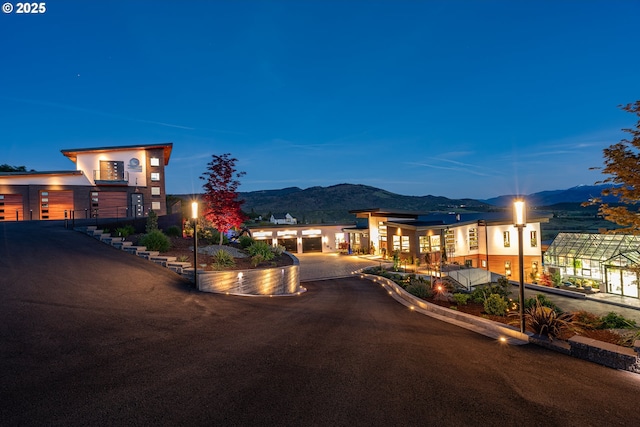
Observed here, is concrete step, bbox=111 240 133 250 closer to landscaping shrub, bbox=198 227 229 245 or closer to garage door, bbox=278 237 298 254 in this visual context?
landscaping shrub, bbox=198 227 229 245

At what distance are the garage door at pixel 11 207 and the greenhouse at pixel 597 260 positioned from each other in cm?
4693

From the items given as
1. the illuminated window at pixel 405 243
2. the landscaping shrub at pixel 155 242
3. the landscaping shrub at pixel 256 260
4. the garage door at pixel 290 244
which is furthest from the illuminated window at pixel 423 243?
the landscaping shrub at pixel 155 242

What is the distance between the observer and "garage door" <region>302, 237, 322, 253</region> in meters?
40.5

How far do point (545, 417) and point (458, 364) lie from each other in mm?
1626

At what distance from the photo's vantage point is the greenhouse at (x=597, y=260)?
2028 centimetres

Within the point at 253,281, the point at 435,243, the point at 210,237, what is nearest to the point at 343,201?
the point at 435,243

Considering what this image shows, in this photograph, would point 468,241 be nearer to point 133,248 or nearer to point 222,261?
point 222,261

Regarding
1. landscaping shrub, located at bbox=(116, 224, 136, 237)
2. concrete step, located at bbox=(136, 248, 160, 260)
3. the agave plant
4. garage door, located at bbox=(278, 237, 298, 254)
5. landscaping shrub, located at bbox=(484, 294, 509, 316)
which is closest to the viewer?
the agave plant

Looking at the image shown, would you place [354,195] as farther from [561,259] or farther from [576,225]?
[561,259]

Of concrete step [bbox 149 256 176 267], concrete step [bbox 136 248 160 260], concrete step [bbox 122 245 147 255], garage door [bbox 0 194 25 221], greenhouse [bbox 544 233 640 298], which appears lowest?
greenhouse [bbox 544 233 640 298]

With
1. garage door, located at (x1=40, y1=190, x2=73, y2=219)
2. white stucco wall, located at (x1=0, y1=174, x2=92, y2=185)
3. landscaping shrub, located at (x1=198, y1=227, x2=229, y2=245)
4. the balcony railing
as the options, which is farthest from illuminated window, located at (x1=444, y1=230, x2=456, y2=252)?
white stucco wall, located at (x1=0, y1=174, x2=92, y2=185)

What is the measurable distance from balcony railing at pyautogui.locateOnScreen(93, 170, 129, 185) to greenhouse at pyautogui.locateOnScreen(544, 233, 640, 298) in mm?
41175

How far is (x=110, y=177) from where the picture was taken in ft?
107

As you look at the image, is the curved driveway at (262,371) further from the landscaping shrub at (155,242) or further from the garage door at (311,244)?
the garage door at (311,244)
